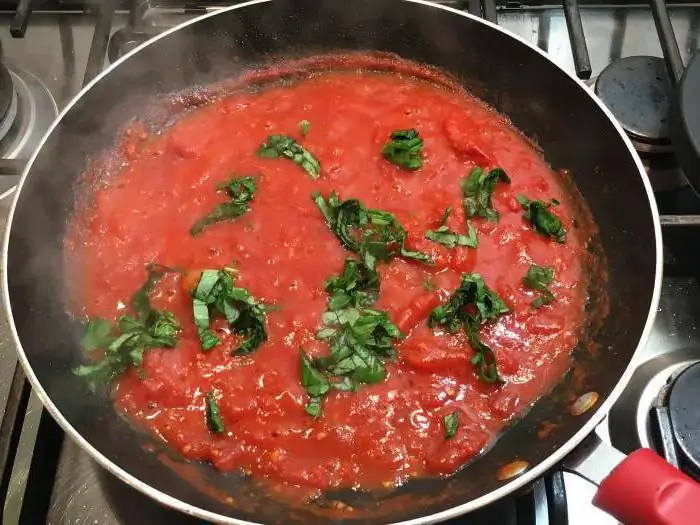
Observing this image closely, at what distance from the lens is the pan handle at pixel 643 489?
147 centimetres

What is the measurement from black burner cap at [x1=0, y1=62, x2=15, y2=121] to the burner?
216cm

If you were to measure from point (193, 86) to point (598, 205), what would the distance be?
1677 millimetres

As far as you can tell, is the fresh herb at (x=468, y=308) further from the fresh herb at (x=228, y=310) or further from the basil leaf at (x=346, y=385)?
the fresh herb at (x=228, y=310)

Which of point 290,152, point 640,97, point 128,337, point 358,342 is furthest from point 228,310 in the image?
point 640,97

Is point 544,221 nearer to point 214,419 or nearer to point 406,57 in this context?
point 406,57

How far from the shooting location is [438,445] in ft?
6.67

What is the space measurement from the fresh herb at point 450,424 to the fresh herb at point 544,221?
0.77 meters

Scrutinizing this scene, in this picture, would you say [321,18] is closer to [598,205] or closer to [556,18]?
[556,18]

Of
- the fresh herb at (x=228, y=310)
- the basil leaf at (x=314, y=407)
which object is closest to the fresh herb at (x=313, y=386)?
the basil leaf at (x=314, y=407)

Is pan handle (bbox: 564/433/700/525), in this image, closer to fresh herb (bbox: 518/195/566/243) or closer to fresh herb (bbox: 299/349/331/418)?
fresh herb (bbox: 299/349/331/418)

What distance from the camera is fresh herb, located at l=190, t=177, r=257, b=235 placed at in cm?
240

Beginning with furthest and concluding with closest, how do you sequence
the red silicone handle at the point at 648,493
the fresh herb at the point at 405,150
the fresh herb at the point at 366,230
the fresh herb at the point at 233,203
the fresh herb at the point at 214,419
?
the fresh herb at the point at 405,150 < the fresh herb at the point at 233,203 < the fresh herb at the point at 366,230 < the fresh herb at the point at 214,419 < the red silicone handle at the point at 648,493

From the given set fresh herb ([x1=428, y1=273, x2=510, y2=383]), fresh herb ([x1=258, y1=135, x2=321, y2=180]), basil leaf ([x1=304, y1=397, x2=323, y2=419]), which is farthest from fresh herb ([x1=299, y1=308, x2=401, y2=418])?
fresh herb ([x1=258, y1=135, x2=321, y2=180])

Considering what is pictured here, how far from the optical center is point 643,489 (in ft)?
4.98
